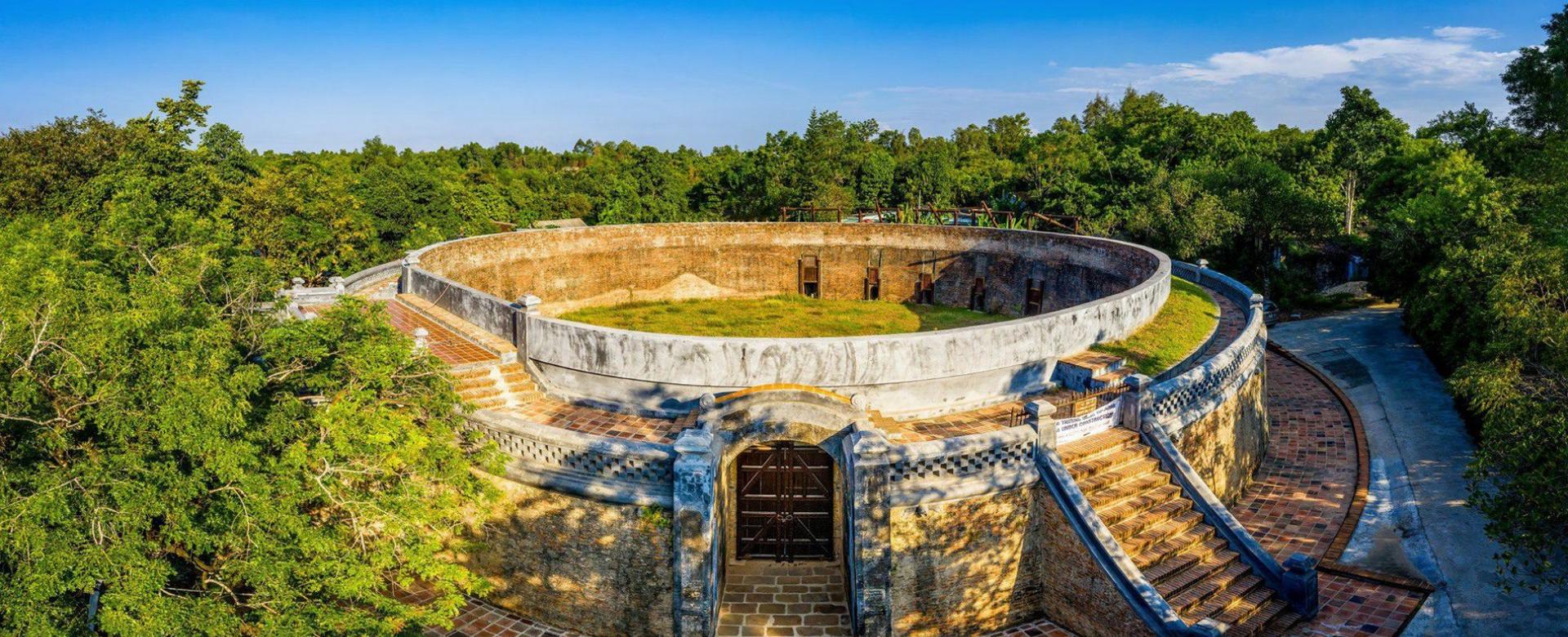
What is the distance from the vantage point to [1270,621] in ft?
37.5

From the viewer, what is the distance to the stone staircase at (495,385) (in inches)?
550

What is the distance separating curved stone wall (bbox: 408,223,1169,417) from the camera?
1334 cm

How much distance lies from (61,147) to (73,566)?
34569 millimetres

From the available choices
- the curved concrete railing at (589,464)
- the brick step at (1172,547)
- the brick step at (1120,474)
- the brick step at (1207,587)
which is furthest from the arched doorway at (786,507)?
the brick step at (1207,587)

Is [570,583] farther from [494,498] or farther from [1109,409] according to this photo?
[1109,409]

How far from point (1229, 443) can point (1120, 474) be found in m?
3.93

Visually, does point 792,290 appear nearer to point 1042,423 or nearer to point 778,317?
point 778,317

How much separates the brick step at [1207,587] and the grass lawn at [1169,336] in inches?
163

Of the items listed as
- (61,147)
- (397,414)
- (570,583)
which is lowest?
(570,583)

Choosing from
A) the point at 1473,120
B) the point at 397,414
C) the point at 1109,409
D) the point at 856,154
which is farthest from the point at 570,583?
the point at 856,154

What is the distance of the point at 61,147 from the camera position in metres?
33.3

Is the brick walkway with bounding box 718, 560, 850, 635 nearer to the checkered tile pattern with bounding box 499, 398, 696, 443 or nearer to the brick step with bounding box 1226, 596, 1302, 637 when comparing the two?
the checkered tile pattern with bounding box 499, 398, 696, 443

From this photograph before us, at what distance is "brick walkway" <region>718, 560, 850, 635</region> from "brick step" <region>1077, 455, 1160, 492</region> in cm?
387

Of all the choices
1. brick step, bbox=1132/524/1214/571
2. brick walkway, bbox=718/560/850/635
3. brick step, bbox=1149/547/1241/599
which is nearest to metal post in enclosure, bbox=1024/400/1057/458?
brick step, bbox=1132/524/1214/571
